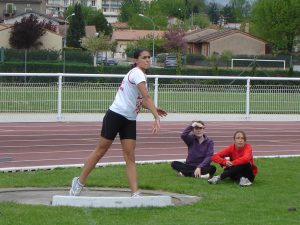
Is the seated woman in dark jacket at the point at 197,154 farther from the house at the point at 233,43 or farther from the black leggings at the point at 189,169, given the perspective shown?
the house at the point at 233,43

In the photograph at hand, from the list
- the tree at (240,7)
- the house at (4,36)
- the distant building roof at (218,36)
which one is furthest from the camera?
the tree at (240,7)

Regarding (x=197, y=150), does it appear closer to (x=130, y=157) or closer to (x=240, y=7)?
(x=130, y=157)

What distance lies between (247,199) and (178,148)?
308 inches

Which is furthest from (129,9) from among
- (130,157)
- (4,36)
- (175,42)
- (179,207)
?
(179,207)

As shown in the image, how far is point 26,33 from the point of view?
71312 mm

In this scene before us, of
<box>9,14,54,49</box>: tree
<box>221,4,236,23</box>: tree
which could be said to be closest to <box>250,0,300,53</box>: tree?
<box>9,14,54,49</box>: tree

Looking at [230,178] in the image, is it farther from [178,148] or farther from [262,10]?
[262,10]

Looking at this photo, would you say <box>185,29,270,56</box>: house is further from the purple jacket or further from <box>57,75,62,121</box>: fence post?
the purple jacket

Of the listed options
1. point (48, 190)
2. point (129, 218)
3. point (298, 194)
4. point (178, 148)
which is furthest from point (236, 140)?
point (178, 148)

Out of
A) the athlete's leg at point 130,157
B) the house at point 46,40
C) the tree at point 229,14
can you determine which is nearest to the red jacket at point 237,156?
the athlete's leg at point 130,157

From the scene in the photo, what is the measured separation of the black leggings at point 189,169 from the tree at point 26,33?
57495 mm

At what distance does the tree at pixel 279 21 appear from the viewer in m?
90.0

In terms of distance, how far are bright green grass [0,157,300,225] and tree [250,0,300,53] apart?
249 feet

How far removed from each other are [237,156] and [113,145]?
6522 mm
